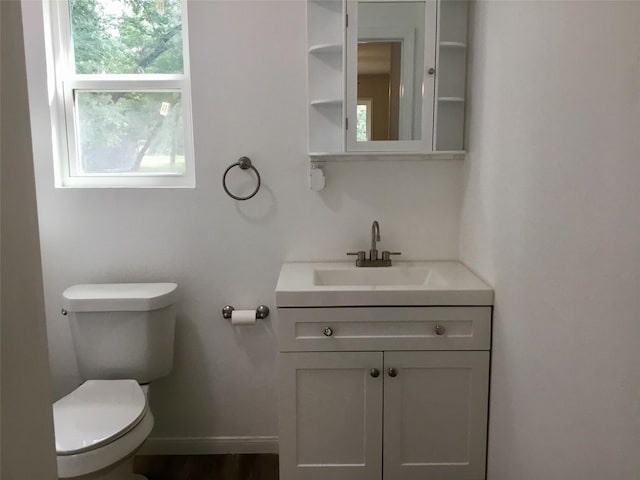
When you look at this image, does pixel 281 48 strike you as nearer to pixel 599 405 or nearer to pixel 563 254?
pixel 563 254

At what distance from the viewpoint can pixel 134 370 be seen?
2.02 metres

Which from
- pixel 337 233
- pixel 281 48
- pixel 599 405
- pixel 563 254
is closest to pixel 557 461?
pixel 599 405

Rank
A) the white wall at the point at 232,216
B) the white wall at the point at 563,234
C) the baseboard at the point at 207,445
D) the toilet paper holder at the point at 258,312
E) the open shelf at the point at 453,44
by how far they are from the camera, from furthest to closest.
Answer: the baseboard at the point at 207,445, the toilet paper holder at the point at 258,312, the white wall at the point at 232,216, the open shelf at the point at 453,44, the white wall at the point at 563,234

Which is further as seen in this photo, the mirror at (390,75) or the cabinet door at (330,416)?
the mirror at (390,75)

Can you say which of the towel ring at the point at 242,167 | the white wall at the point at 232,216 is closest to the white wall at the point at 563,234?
the white wall at the point at 232,216

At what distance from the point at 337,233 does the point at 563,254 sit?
1.12 meters

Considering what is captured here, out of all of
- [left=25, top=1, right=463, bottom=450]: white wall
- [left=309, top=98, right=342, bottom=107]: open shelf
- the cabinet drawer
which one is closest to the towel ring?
[left=25, top=1, right=463, bottom=450]: white wall

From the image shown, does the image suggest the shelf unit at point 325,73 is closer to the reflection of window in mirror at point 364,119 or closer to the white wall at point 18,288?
the reflection of window in mirror at point 364,119

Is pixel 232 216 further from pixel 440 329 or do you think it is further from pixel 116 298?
pixel 440 329

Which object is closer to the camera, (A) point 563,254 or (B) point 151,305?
(A) point 563,254

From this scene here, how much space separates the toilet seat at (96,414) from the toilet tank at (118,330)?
0.25 feet

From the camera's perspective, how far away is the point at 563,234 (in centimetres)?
120

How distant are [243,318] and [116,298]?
0.50 meters

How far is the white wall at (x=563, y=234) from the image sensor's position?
0.96m
